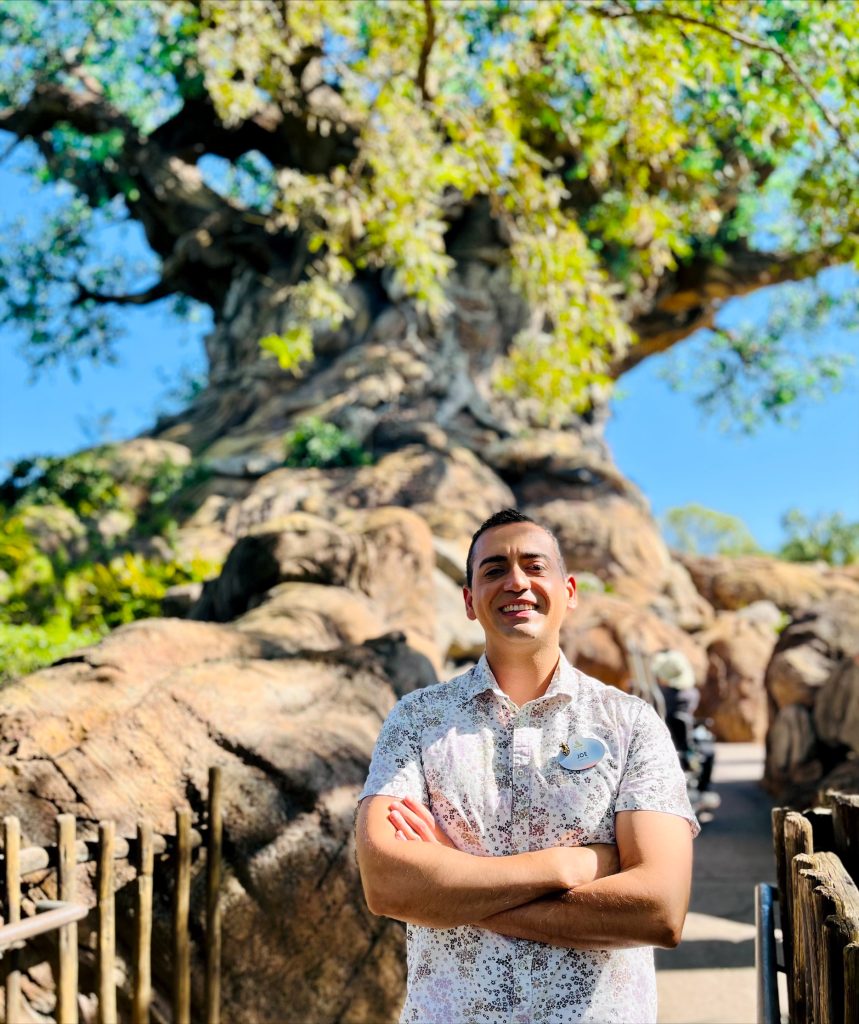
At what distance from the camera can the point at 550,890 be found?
1.92 meters

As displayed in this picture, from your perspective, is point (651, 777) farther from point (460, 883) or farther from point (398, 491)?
point (398, 491)

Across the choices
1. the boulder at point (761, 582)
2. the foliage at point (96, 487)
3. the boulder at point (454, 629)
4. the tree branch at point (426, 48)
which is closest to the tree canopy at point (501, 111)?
the tree branch at point (426, 48)

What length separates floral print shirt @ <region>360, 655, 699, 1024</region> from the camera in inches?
76.6

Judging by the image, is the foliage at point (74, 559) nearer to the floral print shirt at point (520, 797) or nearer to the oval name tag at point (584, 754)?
the floral print shirt at point (520, 797)

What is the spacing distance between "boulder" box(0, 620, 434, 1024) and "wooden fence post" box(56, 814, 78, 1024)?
479 millimetres

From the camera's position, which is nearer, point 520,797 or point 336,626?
point 520,797

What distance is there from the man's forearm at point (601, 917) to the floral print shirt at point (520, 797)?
6 centimetres

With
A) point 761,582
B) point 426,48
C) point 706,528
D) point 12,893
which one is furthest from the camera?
point 706,528

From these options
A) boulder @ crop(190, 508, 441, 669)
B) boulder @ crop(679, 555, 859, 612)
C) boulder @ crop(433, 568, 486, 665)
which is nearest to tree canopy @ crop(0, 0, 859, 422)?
boulder @ crop(190, 508, 441, 669)

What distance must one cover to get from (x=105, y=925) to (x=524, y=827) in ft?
5.53

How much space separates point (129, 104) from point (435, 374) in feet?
25.6

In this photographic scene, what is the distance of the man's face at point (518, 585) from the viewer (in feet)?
7.24

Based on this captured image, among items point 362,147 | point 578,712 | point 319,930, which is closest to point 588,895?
point 578,712

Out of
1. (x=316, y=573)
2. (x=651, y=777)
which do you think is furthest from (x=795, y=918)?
(x=316, y=573)
